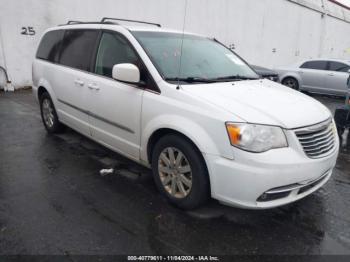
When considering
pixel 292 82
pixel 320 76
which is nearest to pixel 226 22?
pixel 292 82

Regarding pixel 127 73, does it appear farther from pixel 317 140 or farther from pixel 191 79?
pixel 317 140

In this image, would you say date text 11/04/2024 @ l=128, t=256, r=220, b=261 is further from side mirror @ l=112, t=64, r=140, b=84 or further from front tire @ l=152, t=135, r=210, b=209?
side mirror @ l=112, t=64, r=140, b=84

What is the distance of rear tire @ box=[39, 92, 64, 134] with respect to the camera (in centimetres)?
531

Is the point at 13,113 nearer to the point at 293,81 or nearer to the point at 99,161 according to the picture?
the point at 99,161

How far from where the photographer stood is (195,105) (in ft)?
9.70

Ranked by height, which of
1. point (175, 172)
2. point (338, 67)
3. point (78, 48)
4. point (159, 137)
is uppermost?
point (338, 67)

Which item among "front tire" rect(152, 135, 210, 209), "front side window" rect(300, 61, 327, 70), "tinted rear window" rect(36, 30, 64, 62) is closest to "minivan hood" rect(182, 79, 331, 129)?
"front tire" rect(152, 135, 210, 209)

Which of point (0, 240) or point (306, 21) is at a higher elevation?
point (306, 21)

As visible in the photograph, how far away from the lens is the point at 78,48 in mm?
4539

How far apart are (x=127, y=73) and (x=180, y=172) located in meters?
1.13

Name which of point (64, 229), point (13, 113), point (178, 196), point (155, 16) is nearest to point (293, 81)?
point (155, 16)

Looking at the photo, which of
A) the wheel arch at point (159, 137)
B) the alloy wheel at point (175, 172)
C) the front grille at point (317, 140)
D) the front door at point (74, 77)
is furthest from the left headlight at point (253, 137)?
the front door at point (74, 77)

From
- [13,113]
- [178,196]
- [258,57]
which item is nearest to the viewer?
[178,196]

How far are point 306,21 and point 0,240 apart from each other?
22.3 metres
